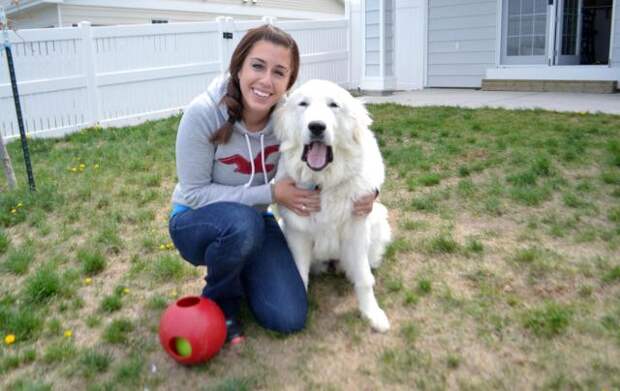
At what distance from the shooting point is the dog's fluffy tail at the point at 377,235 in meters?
3.04

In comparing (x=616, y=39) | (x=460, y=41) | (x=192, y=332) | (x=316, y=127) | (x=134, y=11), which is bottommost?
(x=192, y=332)

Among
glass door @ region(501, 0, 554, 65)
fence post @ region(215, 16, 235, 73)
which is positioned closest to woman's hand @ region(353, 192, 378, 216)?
fence post @ region(215, 16, 235, 73)

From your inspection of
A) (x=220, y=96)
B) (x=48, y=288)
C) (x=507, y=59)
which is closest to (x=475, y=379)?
(x=220, y=96)

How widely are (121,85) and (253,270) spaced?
21.5ft

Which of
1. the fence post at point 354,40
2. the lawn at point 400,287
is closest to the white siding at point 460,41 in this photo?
the fence post at point 354,40

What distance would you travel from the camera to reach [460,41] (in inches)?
445

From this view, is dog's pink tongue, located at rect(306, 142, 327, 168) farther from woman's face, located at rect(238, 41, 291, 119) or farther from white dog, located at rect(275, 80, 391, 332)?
woman's face, located at rect(238, 41, 291, 119)

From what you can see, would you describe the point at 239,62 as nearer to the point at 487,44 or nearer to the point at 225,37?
the point at 225,37

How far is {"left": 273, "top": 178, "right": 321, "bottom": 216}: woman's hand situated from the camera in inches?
103

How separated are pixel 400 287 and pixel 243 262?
3.09 feet

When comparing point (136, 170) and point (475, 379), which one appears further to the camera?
point (136, 170)

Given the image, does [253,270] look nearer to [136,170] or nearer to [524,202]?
[524,202]

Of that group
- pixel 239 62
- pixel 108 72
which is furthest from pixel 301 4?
pixel 239 62

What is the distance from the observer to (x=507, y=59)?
35.5 ft
